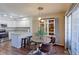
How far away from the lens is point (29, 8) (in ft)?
6.71

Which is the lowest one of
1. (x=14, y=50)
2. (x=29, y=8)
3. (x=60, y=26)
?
(x=14, y=50)

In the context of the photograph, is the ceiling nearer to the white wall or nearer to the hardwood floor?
the white wall

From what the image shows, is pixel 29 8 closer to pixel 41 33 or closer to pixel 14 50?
pixel 41 33

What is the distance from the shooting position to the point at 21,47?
2.15m

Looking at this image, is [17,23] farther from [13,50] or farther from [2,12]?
[13,50]

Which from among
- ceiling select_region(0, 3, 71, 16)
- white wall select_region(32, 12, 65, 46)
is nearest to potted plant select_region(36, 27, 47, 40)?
white wall select_region(32, 12, 65, 46)

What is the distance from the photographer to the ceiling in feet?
6.22

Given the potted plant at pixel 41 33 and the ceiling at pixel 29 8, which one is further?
the potted plant at pixel 41 33

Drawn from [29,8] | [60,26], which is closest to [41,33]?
[60,26]

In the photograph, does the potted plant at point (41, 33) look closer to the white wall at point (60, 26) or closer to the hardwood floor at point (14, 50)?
the white wall at point (60, 26)

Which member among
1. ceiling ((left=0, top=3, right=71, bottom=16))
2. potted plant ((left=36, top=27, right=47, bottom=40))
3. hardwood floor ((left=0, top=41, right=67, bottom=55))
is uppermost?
ceiling ((left=0, top=3, right=71, bottom=16))

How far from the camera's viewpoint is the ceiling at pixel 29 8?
1895mm

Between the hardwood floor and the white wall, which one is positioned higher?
the white wall

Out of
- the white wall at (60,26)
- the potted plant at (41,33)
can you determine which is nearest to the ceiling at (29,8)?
the white wall at (60,26)
